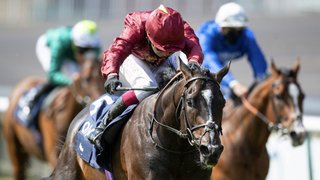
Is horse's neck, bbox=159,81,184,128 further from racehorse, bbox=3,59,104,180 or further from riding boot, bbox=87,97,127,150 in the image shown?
racehorse, bbox=3,59,104,180

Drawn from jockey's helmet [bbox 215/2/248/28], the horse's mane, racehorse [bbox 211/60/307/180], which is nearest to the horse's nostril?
the horse's mane

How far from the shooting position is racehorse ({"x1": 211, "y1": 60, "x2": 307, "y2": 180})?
5.65 m

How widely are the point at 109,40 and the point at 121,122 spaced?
1436 cm

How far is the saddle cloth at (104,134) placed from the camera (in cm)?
406

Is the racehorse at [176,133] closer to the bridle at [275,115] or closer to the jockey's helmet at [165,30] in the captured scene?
the jockey's helmet at [165,30]

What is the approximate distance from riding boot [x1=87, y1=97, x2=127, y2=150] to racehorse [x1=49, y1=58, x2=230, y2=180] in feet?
0.38

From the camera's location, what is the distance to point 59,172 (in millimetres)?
4625

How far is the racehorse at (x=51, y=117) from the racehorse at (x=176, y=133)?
309 centimetres

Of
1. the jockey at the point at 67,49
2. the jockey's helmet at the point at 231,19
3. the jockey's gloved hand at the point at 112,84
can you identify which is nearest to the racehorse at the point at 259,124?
the jockey's helmet at the point at 231,19

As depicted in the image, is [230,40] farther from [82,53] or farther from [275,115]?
[82,53]

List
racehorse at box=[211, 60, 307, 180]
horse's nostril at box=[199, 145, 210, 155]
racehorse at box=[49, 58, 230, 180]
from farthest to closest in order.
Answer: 1. racehorse at box=[211, 60, 307, 180]
2. racehorse at box=[49, 58, 230, 180]
3. horse's nostril at box=[199, 145, 210, 155]

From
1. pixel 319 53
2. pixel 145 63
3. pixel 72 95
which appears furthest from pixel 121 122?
pixel 319 53

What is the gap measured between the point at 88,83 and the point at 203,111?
4398 millimetres

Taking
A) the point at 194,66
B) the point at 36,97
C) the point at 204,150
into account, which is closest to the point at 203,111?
the point at 204,150
